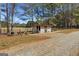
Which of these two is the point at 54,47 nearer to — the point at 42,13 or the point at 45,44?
the point at 45,44

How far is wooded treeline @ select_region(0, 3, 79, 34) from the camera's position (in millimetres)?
1148

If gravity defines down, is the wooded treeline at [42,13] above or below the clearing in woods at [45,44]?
above

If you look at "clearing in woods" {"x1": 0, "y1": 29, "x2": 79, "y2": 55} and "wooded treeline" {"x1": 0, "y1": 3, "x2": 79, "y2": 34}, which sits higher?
"wooded treeline" {"x1": 0, "y1": 3, "x2": 79, "y2": 34}

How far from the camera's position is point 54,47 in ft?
3.76

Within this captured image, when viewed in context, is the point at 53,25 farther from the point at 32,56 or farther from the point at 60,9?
the point at 32,56

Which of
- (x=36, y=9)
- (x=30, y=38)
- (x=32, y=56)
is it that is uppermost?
(x=36, y=9)

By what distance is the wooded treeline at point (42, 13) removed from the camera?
1148mm

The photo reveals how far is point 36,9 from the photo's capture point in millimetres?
1157

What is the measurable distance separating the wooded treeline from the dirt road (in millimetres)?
70

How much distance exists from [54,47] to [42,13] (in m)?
0.23

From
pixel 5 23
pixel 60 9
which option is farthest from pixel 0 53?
Result: pixel 60 9

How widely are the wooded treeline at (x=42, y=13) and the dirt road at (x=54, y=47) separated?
7cm

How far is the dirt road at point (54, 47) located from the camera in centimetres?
114

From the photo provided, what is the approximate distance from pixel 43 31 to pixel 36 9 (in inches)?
5.7
